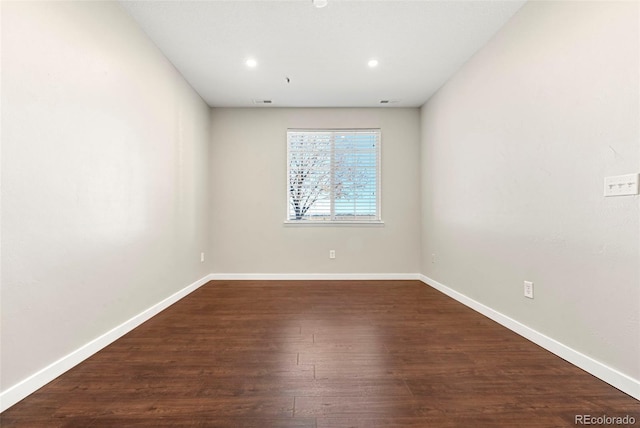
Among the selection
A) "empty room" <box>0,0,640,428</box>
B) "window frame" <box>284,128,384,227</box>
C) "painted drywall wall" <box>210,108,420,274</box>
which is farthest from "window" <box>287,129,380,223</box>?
"empty room" <box>0,0,640,428</box>

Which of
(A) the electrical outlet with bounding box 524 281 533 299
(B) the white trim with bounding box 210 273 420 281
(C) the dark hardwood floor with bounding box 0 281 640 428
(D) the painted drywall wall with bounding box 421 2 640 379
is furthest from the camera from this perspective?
(B) the white trim with bounding box 210 273 420 281

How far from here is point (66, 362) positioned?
5.54 feet

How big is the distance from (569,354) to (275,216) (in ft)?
11.4

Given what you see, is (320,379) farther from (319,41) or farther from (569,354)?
(319,41)

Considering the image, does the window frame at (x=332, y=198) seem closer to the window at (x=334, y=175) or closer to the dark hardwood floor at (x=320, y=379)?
the window at (x=334, y=175)

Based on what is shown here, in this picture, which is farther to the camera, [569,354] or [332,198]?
[332,198]

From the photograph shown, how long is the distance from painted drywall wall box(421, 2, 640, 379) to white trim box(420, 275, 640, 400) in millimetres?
45

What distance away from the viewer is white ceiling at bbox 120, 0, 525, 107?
2.27 m

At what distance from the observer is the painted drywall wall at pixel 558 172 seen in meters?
1.54

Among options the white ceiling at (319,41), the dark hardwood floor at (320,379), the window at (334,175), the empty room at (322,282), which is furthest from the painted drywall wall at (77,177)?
the window at (334,175)

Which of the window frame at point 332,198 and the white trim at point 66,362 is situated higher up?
the window frame at point 332,198

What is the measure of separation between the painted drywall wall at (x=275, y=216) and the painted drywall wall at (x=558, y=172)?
49.7 inches

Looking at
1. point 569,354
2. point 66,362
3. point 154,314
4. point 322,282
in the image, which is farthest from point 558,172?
point 154,314

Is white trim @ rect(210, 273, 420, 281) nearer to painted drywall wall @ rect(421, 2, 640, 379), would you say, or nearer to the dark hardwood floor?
painted drywall wall @ rect(421, 2, 640, 379)
